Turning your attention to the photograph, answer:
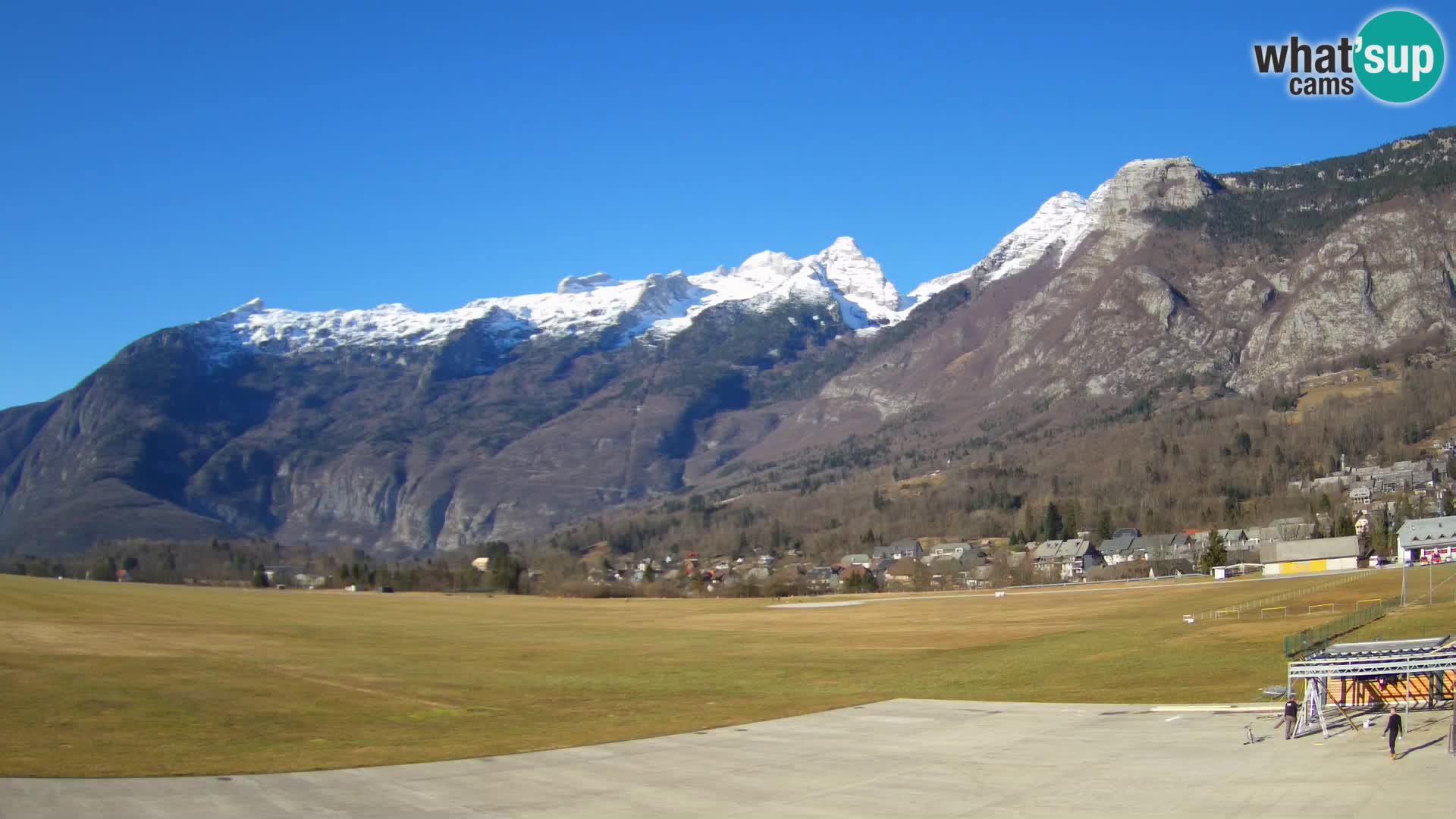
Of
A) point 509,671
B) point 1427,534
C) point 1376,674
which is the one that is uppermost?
point 1427,534

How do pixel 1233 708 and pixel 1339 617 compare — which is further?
pixel 1339 617

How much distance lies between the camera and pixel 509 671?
61.2 metres

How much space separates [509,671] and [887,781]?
109ft

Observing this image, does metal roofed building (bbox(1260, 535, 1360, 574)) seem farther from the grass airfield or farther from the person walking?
the person walking

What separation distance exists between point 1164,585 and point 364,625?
78.9 metres

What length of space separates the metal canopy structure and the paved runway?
3.63 ft

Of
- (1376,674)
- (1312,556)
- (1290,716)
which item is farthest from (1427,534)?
(1312,556)

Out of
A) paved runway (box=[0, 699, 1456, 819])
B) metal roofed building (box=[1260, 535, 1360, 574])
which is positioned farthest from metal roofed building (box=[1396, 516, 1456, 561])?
metal roofed building (box=[1260, 535, 1360, 574])

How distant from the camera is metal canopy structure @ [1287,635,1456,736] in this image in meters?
33.1

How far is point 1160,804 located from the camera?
90.2ft

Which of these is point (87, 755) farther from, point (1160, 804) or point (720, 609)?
point (720, 609)

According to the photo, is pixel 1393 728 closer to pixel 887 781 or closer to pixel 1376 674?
pixel 1376 674

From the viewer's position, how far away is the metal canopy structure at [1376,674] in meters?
33.1

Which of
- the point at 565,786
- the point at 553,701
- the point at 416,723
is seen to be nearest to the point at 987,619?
the point at 553,701
